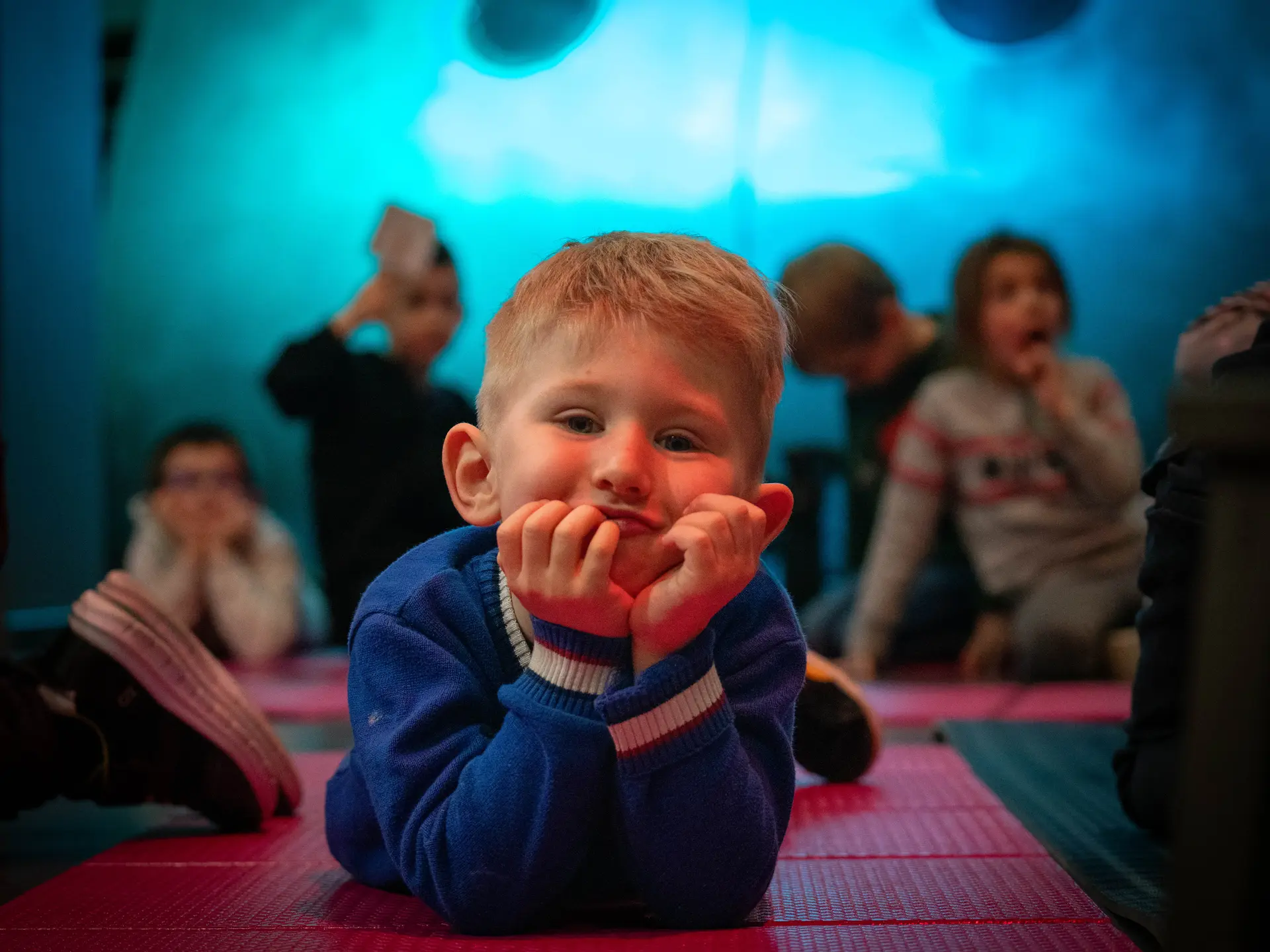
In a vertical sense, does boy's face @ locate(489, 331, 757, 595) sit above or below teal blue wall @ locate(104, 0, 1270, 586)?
below

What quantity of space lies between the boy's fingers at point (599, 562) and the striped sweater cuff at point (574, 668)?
0.18 feet

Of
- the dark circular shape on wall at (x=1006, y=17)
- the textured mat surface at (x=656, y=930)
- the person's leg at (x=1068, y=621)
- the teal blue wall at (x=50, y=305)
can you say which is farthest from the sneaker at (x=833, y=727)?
the dark circular shape on wall at (x=1006, y=17)

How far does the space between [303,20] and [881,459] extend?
8.59ft

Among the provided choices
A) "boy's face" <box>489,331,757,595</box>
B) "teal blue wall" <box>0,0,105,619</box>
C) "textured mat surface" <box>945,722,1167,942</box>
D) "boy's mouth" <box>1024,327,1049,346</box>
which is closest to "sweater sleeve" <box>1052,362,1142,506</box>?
"boy's mouth" <box>1024,327,1049,346</box>

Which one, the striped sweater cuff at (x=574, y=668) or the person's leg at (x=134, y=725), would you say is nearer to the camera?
the striped sweater cuff at (x=574, y=668)

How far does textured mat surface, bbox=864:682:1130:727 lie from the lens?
260 centimetres

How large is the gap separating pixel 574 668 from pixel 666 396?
230 millimetres

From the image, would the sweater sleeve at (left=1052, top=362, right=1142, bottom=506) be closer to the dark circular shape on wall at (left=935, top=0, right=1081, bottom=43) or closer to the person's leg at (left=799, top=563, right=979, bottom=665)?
the person's leg at (left=799, top=563, right=979, bottom=665)

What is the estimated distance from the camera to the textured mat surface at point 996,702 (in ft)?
8.52

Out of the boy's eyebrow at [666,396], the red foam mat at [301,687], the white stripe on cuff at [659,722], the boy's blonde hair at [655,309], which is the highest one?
the boy's blonde hair at [655,309]

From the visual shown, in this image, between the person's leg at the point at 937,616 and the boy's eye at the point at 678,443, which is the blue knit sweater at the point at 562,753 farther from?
the person's leg at the point at 937,616

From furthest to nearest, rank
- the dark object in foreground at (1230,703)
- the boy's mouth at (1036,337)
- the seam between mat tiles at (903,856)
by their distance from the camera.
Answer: the boy's mouth at (1036,337), the seam between mat tiles at (903,856), the dark object in foreground at (1230,703)

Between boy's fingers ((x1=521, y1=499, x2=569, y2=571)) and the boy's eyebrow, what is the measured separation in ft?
0.38

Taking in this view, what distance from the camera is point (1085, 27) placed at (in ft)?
13.4
